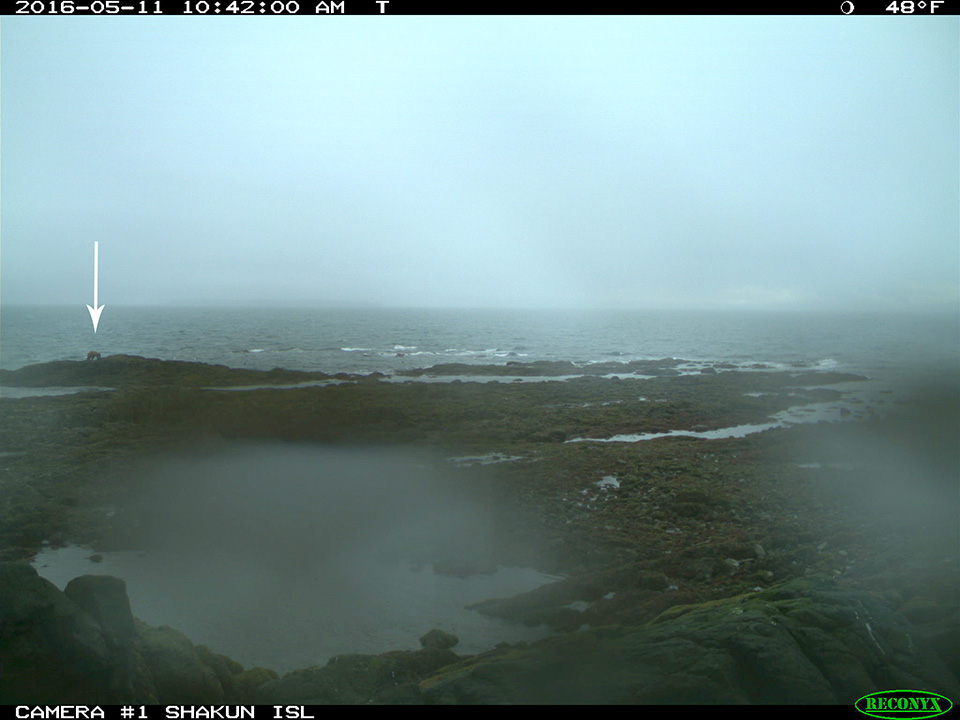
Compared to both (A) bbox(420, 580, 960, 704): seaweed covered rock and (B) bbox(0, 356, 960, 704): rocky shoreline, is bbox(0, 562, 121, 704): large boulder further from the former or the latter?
(A) bbox(420, 580, 960, 704): seaweed covered rock

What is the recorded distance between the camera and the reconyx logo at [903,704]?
15.3 ft

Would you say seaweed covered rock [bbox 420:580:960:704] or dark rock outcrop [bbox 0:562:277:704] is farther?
dark rock outcrop [bbox 0:562:277:704]

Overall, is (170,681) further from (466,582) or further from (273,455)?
(273,455)

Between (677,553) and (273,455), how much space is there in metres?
11.9

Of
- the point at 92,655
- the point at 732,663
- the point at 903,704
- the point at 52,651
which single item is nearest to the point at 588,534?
the point at 732,663

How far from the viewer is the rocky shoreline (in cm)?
513

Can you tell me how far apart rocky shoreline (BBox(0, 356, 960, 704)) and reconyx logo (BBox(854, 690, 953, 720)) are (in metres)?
0.13

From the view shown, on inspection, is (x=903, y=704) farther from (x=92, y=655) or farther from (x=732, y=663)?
(x=92, y=655)

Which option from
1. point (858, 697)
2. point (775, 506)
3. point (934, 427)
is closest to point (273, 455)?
point (775, 506)

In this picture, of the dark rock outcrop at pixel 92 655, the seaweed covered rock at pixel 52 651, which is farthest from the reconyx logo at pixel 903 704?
the seaweed covered rock at pixel 52 651

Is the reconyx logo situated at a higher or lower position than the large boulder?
lower

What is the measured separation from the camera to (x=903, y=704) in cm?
482

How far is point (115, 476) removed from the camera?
45.9ft

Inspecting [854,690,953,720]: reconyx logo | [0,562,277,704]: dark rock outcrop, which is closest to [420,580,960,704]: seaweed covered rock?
[854,690,953,720]: reconyx logo
